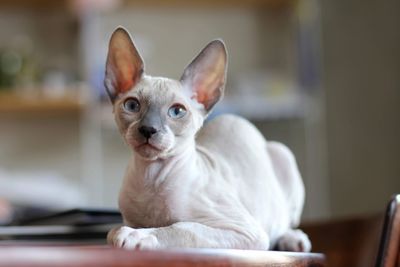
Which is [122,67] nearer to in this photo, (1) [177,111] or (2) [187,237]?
(1) [177,111]

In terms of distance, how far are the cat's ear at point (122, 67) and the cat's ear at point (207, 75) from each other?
0.17 feet

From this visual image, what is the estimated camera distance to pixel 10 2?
3.23 metres

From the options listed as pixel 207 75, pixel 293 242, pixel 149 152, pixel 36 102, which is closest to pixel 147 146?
pixel 149 152

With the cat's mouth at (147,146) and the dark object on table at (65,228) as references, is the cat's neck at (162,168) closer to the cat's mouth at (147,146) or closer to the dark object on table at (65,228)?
the cat's mouth at (147,146)

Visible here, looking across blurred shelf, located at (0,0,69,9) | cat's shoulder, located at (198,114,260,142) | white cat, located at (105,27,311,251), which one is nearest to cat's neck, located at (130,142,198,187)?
white cat, located at (105,27,311,251)

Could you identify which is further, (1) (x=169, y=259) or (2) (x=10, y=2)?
(2) (x=10, y=2)

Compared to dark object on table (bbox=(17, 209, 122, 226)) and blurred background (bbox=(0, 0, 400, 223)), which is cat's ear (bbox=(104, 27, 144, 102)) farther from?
blurred background (bbox=(0, 0, 400, 223))

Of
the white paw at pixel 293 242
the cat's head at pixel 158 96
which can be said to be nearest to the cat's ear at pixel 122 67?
the cat's head at pixel 158 96

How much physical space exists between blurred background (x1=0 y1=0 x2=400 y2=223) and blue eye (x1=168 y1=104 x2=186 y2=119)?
92.2 inches

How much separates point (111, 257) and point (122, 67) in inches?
14.6

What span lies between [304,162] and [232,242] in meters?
2.60

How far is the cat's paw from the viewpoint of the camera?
0.63 metres

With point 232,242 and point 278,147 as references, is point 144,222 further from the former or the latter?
point 278,147

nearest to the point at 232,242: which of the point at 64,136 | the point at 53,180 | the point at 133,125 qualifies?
the point at 133,125
